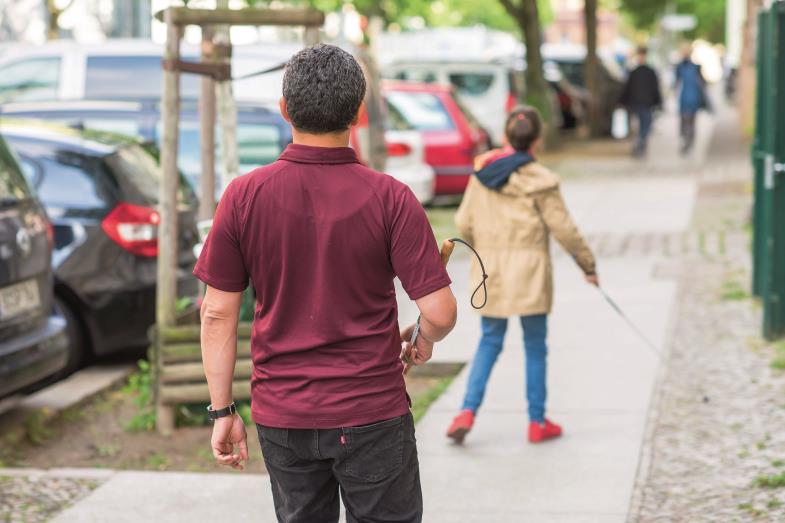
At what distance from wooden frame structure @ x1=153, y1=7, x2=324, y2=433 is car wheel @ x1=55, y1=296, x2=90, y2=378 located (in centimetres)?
134

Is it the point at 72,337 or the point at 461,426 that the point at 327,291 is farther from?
the point at 72,337

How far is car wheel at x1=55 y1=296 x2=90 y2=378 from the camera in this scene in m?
8.04

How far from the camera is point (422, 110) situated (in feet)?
56.5

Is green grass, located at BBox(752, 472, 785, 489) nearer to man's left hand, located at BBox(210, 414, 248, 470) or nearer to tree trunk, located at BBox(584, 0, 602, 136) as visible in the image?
man's left hand, located at BBox(210, 414, 248, 470)

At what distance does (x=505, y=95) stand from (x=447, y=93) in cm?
604

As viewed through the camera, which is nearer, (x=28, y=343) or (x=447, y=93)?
(x=28, y=343)

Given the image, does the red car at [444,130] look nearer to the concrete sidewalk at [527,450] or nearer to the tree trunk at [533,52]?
the concrete sidewalk at [527,450]

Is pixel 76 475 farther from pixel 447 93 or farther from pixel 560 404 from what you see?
pixel 447 93

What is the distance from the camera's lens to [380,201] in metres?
3.21

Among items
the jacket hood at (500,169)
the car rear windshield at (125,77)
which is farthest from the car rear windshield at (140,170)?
the car rear windshield at (125,77)

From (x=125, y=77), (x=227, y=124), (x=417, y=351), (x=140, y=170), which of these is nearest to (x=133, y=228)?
(x=140, y=170)

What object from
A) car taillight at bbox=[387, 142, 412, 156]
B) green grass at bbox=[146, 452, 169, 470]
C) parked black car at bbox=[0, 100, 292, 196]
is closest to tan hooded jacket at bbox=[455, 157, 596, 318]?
green grass at bbox=[146, 452, 169, 470]

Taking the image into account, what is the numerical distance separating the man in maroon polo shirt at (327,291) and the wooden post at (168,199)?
3.49 metres

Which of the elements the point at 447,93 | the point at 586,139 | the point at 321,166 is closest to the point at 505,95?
the point at 447,93
